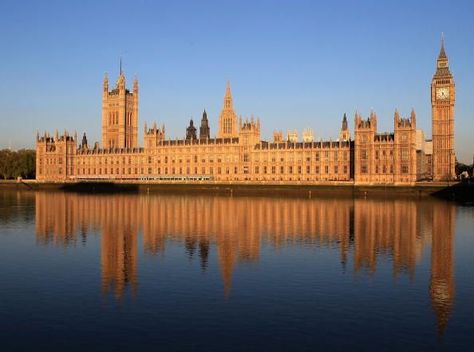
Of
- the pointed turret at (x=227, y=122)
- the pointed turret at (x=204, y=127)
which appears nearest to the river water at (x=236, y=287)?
the pointed turret at (x=227, y=122)

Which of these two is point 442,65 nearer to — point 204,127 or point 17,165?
point 204,127

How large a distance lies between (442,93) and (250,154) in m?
44.7

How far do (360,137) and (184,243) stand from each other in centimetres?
8522

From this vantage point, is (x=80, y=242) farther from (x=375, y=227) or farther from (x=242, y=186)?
(x=242, y=186)

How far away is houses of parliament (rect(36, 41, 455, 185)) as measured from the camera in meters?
119

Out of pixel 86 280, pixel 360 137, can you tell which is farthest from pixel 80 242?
pixel 360 137

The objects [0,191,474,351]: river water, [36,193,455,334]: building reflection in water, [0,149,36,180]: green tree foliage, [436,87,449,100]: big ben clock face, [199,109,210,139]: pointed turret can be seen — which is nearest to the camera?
[0,191,474,351]: river water

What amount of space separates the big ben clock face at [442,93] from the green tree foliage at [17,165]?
11064 centimetres

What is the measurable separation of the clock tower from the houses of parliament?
20 cm

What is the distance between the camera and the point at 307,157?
130 metres

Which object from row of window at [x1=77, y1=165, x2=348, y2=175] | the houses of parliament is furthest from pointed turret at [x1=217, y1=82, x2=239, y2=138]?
row of window at [x1=77, y1=165, x2=348, y2=175]

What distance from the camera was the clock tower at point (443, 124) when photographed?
126 meters

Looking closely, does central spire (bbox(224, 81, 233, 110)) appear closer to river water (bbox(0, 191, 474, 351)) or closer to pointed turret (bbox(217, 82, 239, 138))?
pointed turret (bbox(217, 82, 239, 138))

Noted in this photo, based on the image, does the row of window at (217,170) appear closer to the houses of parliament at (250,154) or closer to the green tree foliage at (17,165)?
the houses of parliament at (250,154)
